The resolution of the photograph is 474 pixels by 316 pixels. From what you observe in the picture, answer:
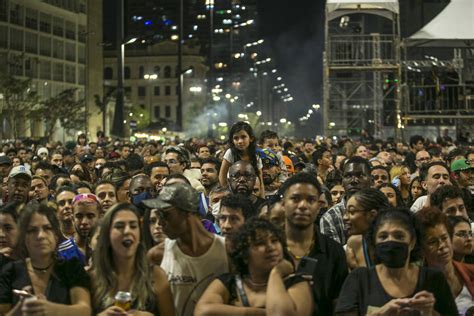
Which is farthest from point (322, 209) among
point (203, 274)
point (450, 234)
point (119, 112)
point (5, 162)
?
point (119, 112)

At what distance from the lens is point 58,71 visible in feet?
267

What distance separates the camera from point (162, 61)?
124 meters

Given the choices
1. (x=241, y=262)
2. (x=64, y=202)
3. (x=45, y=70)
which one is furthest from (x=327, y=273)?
(x=45, y=70)

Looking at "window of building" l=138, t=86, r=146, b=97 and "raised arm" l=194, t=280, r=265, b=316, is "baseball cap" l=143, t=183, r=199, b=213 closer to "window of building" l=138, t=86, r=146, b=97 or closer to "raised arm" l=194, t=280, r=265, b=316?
"raised arm" l=194, t=280, r=265, b=316

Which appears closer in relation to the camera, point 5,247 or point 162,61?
point 5,247

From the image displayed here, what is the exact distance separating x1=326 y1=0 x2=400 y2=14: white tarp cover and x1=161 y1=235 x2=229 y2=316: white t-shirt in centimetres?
2136

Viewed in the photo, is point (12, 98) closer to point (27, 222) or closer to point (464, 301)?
point (27, 222)

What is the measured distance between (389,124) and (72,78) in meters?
55.2

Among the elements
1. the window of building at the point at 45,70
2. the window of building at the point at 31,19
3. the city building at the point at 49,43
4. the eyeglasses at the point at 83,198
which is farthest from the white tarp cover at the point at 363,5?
the window of building at the point at 45,70

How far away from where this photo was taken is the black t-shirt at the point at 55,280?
212 inches

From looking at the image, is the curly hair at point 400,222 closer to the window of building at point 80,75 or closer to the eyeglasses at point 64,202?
the eyeglasses at point 64,202

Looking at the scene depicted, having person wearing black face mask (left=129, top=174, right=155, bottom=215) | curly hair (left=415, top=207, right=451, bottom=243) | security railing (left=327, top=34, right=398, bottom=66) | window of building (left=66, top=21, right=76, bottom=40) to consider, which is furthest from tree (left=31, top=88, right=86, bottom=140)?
curly hair (left=415, top=207, right=451, bottom=243)

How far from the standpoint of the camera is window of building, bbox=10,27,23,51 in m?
Result: 71.5

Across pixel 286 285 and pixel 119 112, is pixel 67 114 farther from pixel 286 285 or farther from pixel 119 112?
pixel 286 285
